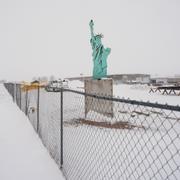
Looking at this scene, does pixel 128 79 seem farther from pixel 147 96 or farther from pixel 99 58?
pixel 99 58

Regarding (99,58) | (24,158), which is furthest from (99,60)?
(24,158)

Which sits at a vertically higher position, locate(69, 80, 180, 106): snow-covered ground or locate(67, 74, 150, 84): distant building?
locate(67, 74, 150, 84): distant building

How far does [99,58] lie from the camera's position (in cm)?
1505

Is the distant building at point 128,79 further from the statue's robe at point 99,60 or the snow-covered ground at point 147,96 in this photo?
the statue's robe at point 99,60

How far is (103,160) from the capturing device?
5668 millimetres

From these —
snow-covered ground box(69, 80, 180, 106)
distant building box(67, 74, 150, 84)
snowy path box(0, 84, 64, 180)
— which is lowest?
snowy path box(0, 84, 64, 180)

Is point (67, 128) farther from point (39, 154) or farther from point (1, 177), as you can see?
point (1, 177)

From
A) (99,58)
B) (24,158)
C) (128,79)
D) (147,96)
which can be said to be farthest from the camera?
(128,79)

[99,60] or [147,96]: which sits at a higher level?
[99,60]

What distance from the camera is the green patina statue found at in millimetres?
14898

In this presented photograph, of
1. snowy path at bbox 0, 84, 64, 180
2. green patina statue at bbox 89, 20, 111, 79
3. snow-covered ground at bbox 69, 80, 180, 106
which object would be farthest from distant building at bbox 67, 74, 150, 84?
snowy path at bbox 0, 84, 64, 180

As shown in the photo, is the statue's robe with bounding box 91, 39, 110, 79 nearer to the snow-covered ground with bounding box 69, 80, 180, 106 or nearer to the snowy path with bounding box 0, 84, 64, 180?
the snow-covered ground with bounding box 69, 80, 180, 106

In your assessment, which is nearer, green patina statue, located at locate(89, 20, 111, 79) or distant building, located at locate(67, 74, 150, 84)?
green patina statue, located at locate(89, 20, 111, 79)

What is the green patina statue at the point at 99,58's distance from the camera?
14.9 m
